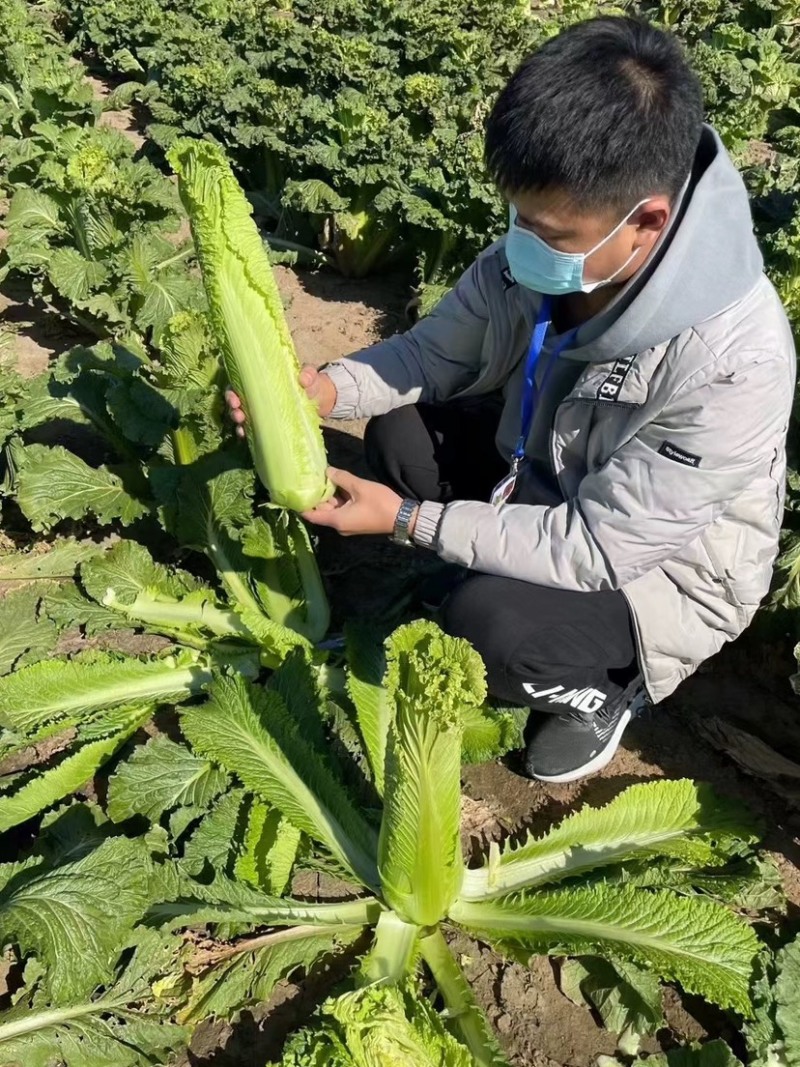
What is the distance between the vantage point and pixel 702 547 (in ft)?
9.97

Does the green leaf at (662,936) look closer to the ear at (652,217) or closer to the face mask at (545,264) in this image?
the face mask at (545,264)

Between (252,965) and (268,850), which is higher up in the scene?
(268,850)

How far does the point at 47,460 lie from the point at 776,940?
3.69 metres

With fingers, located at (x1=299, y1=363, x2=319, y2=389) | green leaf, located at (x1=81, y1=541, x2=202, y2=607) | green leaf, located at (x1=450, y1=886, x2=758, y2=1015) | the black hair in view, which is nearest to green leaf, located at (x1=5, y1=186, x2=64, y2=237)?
green leaf, located at (x1=81, y1=541, x2=202, y2=607)

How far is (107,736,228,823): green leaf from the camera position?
319 centimetres

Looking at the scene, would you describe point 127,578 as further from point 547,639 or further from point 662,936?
point 662,936

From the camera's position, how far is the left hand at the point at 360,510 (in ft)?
10.1

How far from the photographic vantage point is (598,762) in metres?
3.60

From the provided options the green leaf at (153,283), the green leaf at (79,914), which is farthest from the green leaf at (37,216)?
the green leaf at (79,914)

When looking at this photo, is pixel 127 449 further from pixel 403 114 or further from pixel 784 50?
pixel 784 50

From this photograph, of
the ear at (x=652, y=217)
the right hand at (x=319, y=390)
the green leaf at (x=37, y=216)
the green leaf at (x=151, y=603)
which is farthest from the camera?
the green leaf at (x=37, y=216)

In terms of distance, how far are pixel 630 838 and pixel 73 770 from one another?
7.01 ft

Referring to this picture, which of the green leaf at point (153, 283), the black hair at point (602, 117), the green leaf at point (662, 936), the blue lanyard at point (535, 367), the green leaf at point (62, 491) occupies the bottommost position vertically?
the green leaf at point (62, 491)

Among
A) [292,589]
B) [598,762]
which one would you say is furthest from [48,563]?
[598,762]
